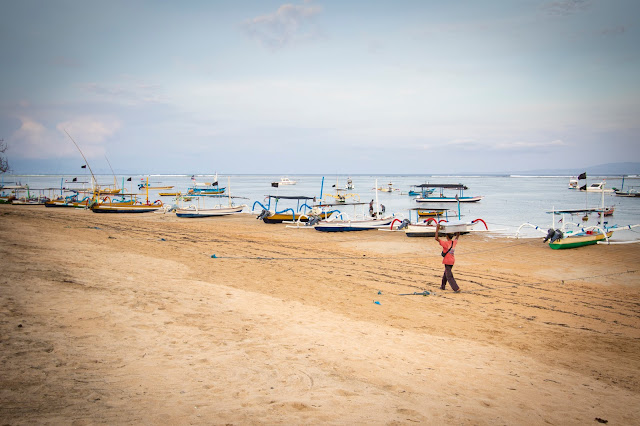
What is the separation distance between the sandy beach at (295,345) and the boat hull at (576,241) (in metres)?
7.09

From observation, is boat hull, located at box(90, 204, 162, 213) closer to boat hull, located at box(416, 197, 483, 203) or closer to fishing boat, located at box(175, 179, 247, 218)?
fishing boat, located at box(175, 179, 247, 218)

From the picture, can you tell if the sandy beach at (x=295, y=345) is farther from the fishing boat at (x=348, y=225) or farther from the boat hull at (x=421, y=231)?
the fishing boat at (x=348, y=225)

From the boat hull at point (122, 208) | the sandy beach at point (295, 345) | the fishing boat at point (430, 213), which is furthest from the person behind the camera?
the boat hull at point (122, 208)

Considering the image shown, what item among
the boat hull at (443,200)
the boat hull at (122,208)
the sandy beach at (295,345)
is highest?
the boat hull at (443,200)

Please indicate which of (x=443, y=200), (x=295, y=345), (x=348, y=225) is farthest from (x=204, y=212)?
(x=443, y=200)

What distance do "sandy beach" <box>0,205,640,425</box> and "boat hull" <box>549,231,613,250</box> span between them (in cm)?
709

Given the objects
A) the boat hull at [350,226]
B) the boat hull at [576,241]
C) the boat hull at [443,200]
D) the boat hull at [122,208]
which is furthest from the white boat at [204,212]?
the boat hull at [443,200]

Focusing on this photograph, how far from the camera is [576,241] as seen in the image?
2044 centimetres

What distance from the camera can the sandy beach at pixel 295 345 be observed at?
4.31 m

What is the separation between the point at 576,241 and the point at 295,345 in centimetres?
1973

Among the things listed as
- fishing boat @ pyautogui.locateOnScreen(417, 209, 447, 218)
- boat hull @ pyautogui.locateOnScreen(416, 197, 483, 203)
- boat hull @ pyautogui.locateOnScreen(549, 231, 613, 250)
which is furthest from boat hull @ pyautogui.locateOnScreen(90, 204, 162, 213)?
boat hull @ pyautogui.locateOnScreen(416, 197, 483, 203)

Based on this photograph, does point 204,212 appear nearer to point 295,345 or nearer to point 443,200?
point 295,345

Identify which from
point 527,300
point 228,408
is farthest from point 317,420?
point 527,300

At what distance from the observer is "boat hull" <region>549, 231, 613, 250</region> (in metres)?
20.1
